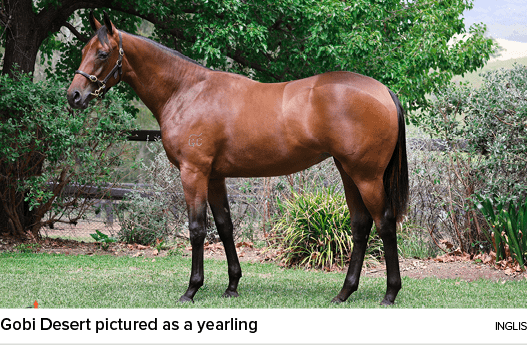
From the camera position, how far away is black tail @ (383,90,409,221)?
14.3 feet

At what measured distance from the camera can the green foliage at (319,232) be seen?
21.7ft

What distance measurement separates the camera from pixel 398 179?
14.4 ft

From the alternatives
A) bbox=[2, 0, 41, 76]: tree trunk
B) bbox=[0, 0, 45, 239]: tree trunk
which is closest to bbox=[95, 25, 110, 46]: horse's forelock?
bbox=[0, 0, 45, 239]: tree trunk

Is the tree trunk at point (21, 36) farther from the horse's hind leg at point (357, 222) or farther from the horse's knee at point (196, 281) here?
the horse's hind leg at point (357, 222)

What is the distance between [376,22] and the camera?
8.02 m

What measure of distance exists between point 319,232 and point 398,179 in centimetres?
247

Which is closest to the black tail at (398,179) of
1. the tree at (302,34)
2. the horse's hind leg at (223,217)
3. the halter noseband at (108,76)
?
the horse's hind leg at (223,217)

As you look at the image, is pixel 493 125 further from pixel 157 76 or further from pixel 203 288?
pixel 157 76

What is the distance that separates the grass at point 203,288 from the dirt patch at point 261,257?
363mm

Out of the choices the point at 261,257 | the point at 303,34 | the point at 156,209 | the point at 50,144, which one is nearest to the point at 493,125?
the point at 303,34

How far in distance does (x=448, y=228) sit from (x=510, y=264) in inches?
57.0

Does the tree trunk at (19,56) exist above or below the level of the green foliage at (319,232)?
above

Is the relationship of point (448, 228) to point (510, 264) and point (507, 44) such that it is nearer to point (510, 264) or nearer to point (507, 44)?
point (510, 264)

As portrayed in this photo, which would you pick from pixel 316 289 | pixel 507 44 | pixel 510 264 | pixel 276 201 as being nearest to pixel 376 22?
pixel 276 201
